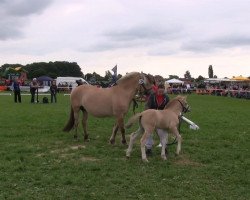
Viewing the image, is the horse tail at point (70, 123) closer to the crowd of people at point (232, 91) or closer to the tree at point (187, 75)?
the crowd of people at point (232, 91)

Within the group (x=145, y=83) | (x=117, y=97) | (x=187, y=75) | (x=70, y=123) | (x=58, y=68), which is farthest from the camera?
(x=58, y=68)

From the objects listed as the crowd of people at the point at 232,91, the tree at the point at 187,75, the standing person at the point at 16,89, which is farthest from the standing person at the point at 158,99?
the tree at the point at 187,75

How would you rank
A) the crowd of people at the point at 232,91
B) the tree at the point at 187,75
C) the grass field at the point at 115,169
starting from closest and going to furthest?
the grass field at the point at 115,169 < the crowd of people at the point at 232,91 < the tree at the point at 187,75

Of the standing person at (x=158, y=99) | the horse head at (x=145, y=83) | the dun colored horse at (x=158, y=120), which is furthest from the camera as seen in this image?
the horse head at (x=145, y=83)

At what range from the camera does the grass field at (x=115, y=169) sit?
7094 mm

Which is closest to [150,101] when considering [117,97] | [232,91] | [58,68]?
[117,97]

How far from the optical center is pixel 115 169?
8.71 metres

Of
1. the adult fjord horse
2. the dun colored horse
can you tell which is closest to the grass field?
the dun colored horse


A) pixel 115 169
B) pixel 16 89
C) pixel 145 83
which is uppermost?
pixel 145 83

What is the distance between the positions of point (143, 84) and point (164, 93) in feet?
2.91

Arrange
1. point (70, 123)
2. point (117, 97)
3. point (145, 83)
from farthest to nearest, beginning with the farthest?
1. point (70, 123)
2. point (117, 97)
3. point (145, 83)

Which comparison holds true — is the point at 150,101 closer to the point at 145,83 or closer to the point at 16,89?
the point at 145,83

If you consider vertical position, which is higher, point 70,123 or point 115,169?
point 70,123

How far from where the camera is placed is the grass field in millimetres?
7094
